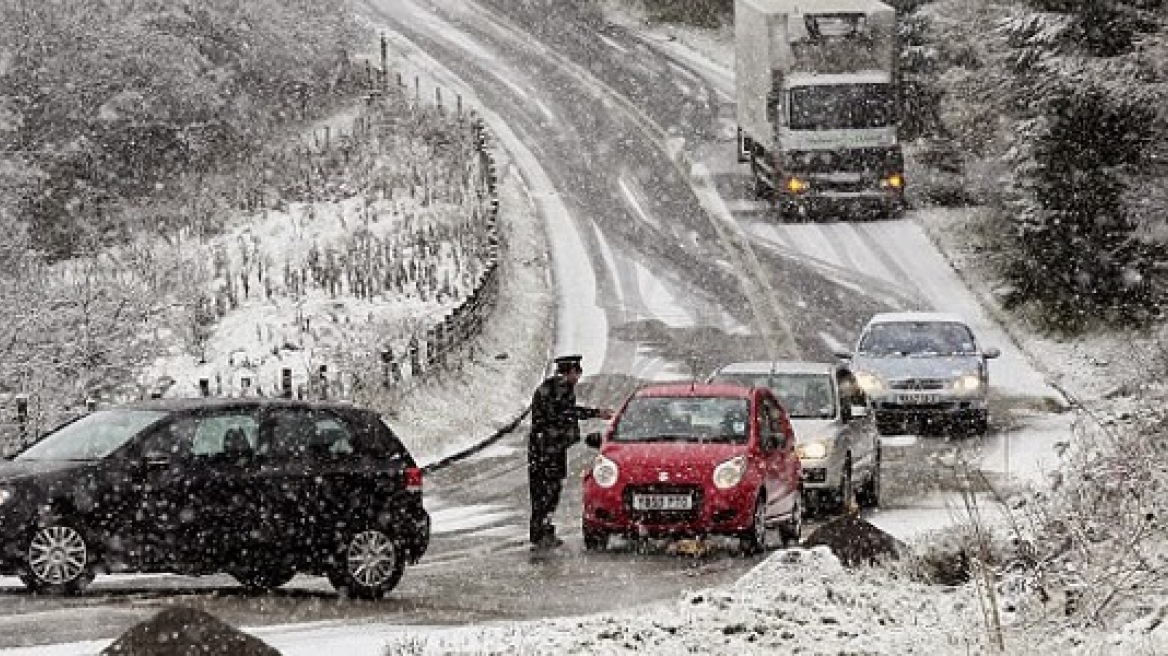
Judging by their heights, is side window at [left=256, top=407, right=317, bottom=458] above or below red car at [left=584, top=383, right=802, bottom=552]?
above

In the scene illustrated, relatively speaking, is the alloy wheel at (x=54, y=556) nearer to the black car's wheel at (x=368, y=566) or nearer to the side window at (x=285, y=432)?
the side window at (x=285, y=432)

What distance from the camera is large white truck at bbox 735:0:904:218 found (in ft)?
157

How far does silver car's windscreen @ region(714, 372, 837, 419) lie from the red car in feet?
9.42

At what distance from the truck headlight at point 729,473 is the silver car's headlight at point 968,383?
1165 centimetres

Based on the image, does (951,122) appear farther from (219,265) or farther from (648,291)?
(219,265)

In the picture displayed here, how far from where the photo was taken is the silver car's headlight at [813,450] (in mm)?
24391

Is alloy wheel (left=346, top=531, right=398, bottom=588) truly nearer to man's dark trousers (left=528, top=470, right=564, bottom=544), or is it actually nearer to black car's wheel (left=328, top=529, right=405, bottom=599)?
black car's wheel (left=328, top=529, right=405, bottom=599)

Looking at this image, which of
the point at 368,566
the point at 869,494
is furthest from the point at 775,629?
the point at 869,494

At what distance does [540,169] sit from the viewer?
55.3 metres

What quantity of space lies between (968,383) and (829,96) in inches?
662

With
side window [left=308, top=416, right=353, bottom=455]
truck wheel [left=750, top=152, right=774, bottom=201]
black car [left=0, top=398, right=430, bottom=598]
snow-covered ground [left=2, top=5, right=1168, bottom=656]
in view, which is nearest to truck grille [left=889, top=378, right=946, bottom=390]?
snow-covered ground [left=2, top=5, right=1168, bottom=656]

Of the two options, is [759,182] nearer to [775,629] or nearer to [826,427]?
[826,427]

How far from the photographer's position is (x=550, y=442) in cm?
2198

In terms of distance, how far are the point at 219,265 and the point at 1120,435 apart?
30222 millimetres
